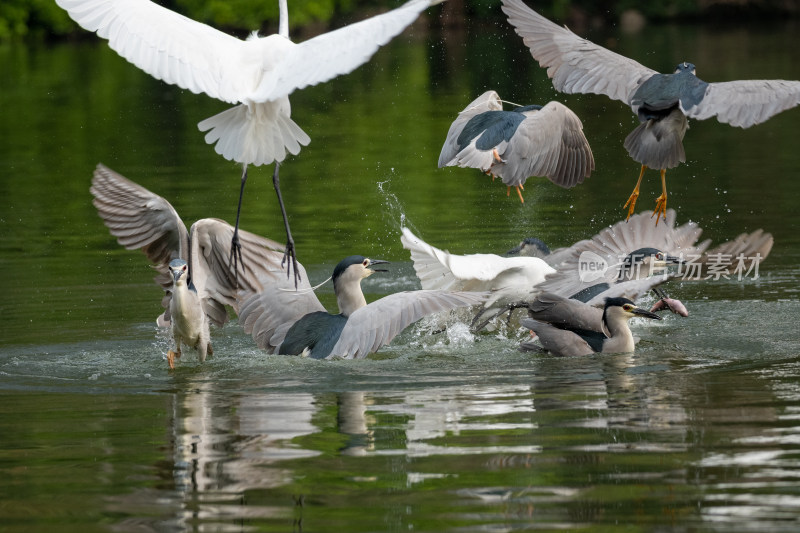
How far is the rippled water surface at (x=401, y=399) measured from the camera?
5.36 meters

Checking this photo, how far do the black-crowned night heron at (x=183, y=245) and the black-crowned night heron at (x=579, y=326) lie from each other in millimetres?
1973

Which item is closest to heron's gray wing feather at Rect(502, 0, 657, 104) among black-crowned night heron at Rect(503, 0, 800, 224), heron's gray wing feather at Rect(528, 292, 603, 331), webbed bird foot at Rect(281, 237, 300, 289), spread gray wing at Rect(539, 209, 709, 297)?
black-crowned night heron at Rect(503, 0, 800, 224)

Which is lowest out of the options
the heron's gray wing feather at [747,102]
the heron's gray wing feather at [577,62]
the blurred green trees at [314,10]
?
the heron's gray wing feather at [747,102]

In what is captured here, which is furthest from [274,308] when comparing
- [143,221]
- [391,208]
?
[391,208]

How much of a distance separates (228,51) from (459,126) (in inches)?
115

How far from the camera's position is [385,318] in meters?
7.90

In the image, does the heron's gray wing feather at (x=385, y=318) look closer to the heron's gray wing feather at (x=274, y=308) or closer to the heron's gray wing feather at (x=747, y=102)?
the heron's gray wing feather at (x=274, y=308)

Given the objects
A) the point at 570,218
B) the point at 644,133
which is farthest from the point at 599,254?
the point at 570,218

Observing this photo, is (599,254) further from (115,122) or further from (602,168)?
(115,122)

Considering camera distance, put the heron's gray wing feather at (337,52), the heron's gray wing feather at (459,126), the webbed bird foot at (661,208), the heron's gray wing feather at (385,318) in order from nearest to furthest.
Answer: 1. the heron's gray wing feather at (337,52)
2. the heron's gray wing feather at (385,318)
3. the webbed bird foot at (661,208)
4. the heron's gray wing feather at (459,126)

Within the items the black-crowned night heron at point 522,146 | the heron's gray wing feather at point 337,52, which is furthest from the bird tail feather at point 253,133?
the black-crowned night heron at point 522,146

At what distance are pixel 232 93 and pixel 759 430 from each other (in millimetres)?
3354

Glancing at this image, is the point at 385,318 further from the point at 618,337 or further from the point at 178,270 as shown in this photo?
the point at 618,337

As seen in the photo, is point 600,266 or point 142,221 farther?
point 600,266
